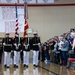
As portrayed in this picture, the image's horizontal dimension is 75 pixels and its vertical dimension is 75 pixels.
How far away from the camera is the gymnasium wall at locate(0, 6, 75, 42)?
2616 cm

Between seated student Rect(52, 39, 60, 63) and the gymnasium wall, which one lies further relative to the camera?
the gymnasium wall

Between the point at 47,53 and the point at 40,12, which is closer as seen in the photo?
the point at 47,53

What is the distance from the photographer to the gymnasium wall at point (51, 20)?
26.2 metres

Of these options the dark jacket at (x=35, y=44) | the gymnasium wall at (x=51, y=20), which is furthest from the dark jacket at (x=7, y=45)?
the gymnasium wall at (x=51, y=20)

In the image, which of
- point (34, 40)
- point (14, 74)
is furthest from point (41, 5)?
point (14, 74)

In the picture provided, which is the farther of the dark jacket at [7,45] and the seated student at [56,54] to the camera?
the seated student at [56,54]

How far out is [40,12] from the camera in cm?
2639

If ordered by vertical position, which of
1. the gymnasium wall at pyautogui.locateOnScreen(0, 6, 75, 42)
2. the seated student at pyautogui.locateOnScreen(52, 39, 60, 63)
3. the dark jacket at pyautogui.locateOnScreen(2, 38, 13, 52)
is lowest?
the seated student at pyautogui.locateOnScreen(52, 39, 60, 63)

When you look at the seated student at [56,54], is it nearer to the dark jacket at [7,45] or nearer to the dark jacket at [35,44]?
the dark jacket at [35,44]

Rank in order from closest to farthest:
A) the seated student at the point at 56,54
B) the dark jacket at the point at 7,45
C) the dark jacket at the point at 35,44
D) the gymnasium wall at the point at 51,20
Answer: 1. the dark jacket at the point at 7,45
2. the dark jacket at the point at 35,44
3. the seated student at the point at 56,54
4. the gymnasium wall at the point at 51,20

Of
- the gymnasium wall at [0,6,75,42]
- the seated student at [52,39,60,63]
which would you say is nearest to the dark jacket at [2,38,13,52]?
the seated student at [52,39,60,63]

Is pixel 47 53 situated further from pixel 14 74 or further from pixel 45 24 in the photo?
pixel 14 74

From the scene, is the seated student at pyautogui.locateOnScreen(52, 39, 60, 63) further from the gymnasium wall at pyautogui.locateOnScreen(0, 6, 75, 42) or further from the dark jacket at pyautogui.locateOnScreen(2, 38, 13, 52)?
the gymnasium wall at pyautogui.locateOnScreen(0, 6, 75, 42)

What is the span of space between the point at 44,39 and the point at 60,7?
3146mm
